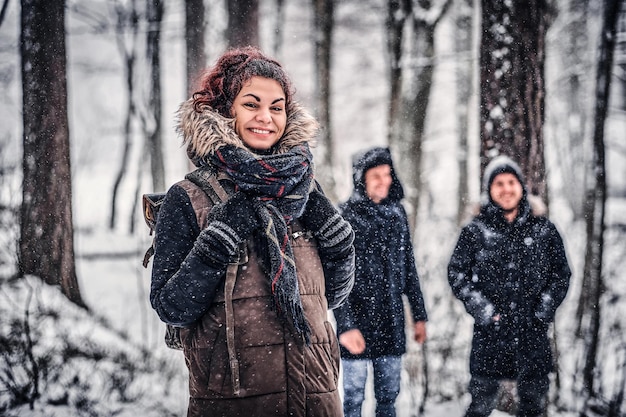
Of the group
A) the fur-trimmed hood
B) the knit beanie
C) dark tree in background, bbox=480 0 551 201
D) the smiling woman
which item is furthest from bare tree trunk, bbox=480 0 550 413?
the smiling woman

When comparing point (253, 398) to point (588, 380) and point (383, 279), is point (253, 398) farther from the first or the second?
point (588, 380)

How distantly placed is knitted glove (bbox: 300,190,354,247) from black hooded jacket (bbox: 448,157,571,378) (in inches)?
85.8

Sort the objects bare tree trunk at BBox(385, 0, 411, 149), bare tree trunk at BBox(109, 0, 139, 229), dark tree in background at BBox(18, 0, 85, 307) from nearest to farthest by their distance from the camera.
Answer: dark tree in background at BBox(18, 0, 85, 307) < bare tree trunk at BBox(385, 0, 411, 149) < bare tree trunk at BBox(109, 0, 139, 229)

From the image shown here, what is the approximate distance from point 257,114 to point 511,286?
265 centimetres

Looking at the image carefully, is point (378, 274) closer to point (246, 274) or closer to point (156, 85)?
point (246, 274)

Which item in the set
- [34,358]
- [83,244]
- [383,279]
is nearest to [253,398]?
[383,279]

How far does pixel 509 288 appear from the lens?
13.4 ft

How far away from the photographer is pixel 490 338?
407 centimetres

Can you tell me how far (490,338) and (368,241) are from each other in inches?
44.6

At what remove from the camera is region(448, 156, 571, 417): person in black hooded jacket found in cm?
403

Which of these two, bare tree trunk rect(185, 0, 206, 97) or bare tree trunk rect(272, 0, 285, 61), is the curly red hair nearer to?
bare tree trunk rect(185, 0, 206, 97)

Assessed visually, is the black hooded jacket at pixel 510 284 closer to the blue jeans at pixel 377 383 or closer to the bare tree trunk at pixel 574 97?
the blue jeans at pixel 377 383

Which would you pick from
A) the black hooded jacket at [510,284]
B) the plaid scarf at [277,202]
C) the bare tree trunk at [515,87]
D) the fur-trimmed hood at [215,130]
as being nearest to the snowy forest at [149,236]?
the bare tree trunk at [515,87]

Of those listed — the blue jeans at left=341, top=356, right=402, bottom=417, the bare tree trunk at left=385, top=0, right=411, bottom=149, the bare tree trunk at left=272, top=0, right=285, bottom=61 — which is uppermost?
the bare tree trunk at left=272, top=0, right=285, bottom=61
